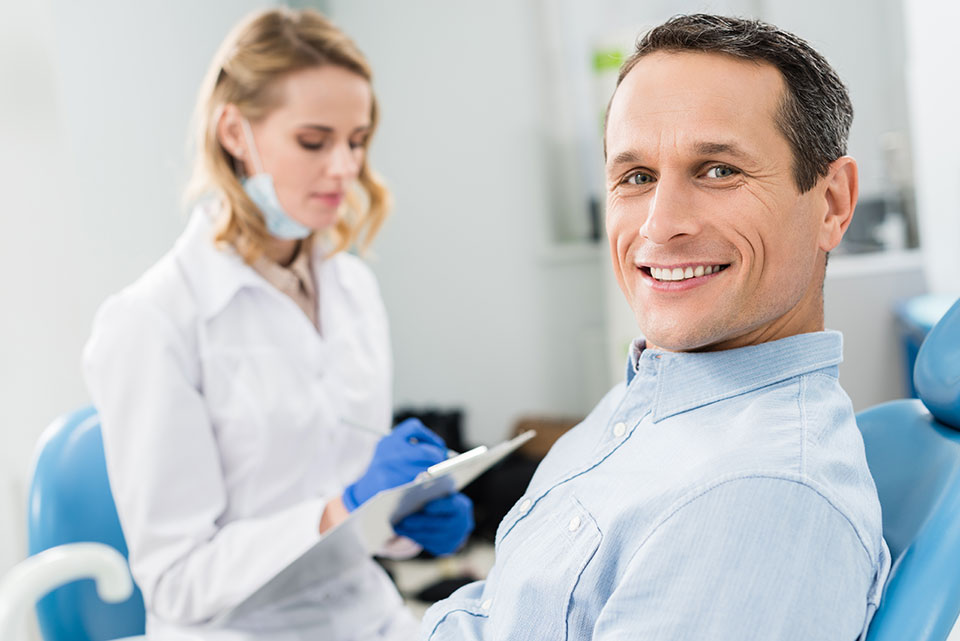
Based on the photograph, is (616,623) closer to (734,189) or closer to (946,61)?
(734,189)

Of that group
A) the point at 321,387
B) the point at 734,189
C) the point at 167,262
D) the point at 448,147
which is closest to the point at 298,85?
the point at 167,262

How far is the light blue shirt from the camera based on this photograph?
612 millimetres

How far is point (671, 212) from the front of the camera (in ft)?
2.60

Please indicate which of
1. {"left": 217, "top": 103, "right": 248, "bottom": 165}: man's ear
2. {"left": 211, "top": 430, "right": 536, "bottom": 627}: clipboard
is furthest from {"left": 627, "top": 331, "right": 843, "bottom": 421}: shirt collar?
{"left": 217, "top": 103, "right": 248, "bottom": 165}: man's ear

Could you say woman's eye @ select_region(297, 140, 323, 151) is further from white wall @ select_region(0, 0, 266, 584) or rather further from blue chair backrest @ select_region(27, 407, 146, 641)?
white wall @ select_region(0, 0, 266, 584)

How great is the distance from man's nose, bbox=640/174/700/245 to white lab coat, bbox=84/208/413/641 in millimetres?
626

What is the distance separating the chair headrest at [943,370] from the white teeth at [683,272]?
207 mm

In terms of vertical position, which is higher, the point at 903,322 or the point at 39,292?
the point at 39,292

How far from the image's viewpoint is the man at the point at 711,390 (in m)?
0.63

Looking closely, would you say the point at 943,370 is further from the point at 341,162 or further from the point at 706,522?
the point at 341,162

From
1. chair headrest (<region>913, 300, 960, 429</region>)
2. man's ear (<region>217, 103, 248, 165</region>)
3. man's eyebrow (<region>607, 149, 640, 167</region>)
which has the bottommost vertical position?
chair headrest (<region>913, 300, 960, 429</region>)

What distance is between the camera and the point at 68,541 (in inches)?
47.6

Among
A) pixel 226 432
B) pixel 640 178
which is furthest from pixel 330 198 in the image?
pixel 640 178

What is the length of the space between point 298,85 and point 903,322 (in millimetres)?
1687
